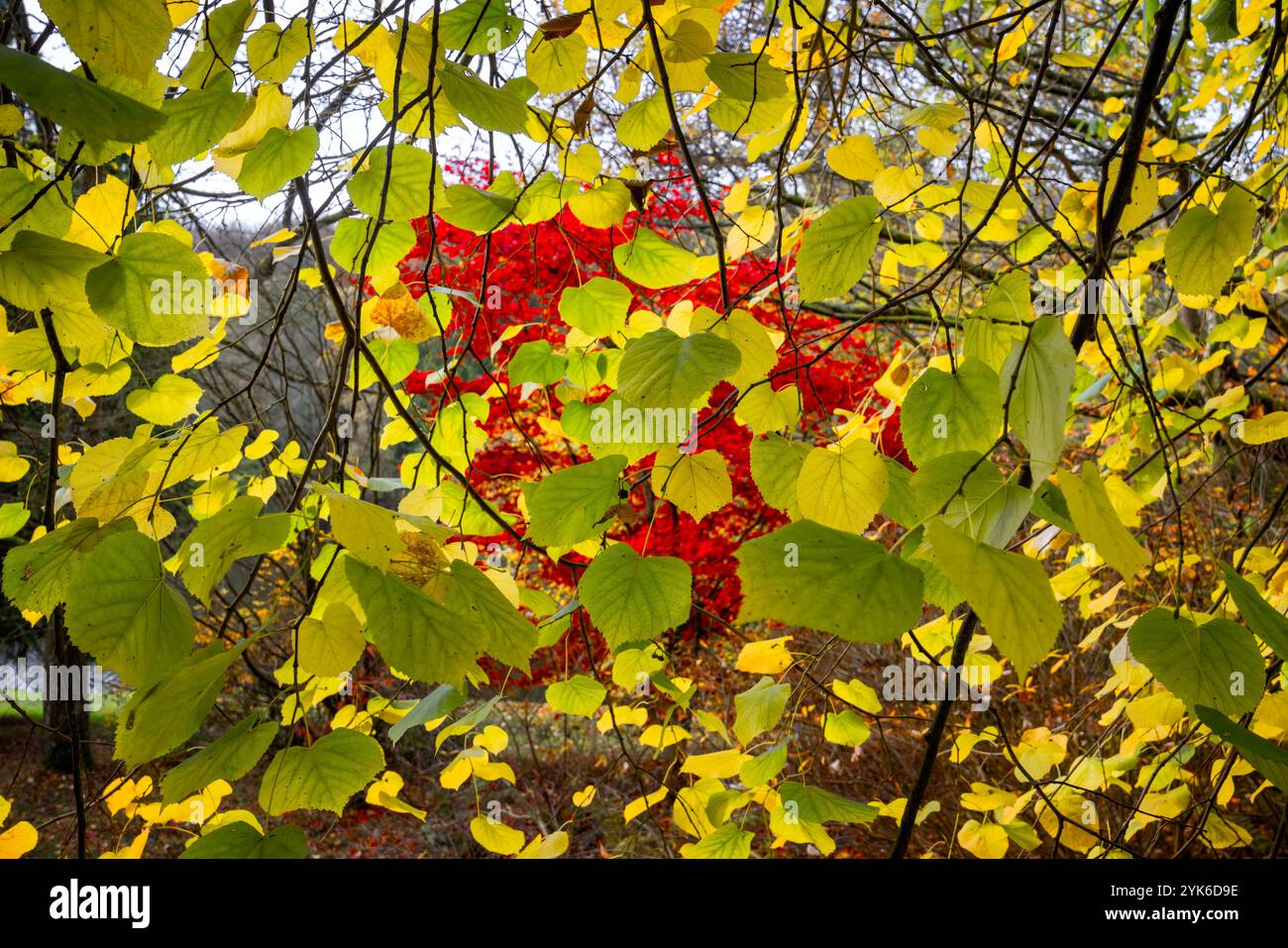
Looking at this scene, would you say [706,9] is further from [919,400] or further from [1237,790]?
[1237,790]

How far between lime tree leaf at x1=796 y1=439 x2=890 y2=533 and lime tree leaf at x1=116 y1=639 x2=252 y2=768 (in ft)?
1.32

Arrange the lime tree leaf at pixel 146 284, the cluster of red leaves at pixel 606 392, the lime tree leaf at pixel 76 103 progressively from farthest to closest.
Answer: the cluster of red leaves at pixel 606 392, the lime tree leaf at pixel 146 284, the lime tree leaf at pixel 76 103

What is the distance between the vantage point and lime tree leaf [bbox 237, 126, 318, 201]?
722mm

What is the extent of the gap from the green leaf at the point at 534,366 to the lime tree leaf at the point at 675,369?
57 centimetres

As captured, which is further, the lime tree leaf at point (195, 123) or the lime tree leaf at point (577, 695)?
the lime tree leaf at point (577, 695)

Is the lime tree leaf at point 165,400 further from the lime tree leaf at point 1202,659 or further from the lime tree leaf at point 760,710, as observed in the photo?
the lime tree leaf at point 1202,659

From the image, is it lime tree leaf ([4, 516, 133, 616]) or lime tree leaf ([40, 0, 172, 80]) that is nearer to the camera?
lime tree leaf ([40, 0, 172, 80])

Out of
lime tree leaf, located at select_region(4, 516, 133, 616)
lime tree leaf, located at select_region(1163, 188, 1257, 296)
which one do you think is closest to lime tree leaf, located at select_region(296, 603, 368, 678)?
lime tree leaf, located at select_region(4, 516, 133, 616)

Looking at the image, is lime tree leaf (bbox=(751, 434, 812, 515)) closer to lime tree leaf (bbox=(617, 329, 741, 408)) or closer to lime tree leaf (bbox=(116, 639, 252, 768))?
lime tree leaf (bbox=(617, 329, 741, 408))

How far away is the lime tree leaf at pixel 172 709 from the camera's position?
18.2 inches

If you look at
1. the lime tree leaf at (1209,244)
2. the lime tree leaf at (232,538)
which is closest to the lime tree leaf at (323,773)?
the lime tree leaf at (232,538)
